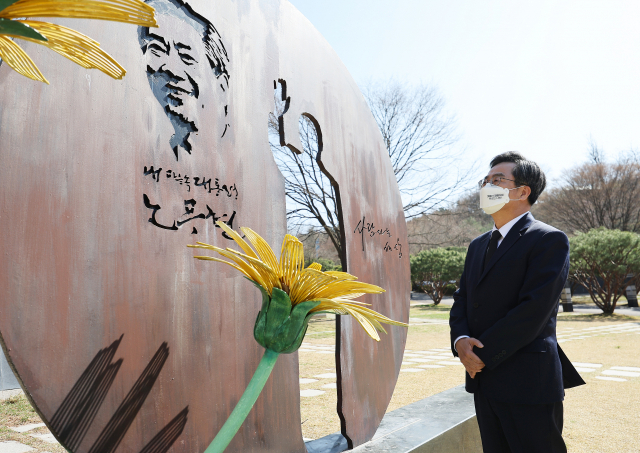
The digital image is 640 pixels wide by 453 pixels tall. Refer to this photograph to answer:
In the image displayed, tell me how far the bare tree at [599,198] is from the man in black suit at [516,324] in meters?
24.3

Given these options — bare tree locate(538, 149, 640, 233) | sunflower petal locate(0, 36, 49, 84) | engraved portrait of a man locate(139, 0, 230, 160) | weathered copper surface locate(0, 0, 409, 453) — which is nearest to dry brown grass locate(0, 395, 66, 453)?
weathered copper surface locate(0, 0, 409, 453)

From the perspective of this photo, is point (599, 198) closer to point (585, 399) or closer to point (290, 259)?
point (585, 399)

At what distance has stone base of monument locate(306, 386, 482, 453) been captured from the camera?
2234 mm

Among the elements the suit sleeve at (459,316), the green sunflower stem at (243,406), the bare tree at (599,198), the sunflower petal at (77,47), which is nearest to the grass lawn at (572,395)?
the suit sleeve at (459,316)

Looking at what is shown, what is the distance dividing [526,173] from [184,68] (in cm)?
144

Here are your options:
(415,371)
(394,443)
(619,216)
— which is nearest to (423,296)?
(619,216)

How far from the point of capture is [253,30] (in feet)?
6.31

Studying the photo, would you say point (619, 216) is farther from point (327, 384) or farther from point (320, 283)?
point (320, 283)

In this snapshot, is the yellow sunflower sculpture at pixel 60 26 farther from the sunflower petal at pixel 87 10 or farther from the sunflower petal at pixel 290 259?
the sunflower petal at pixel 290 259

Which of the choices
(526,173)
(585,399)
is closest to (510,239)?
(526,173)

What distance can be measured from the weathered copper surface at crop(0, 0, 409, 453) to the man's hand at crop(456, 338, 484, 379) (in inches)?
21.5

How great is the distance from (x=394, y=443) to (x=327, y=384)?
285 centimetres

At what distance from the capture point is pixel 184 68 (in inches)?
63.3

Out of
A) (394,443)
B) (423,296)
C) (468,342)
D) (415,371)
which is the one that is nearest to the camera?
(468,342)
